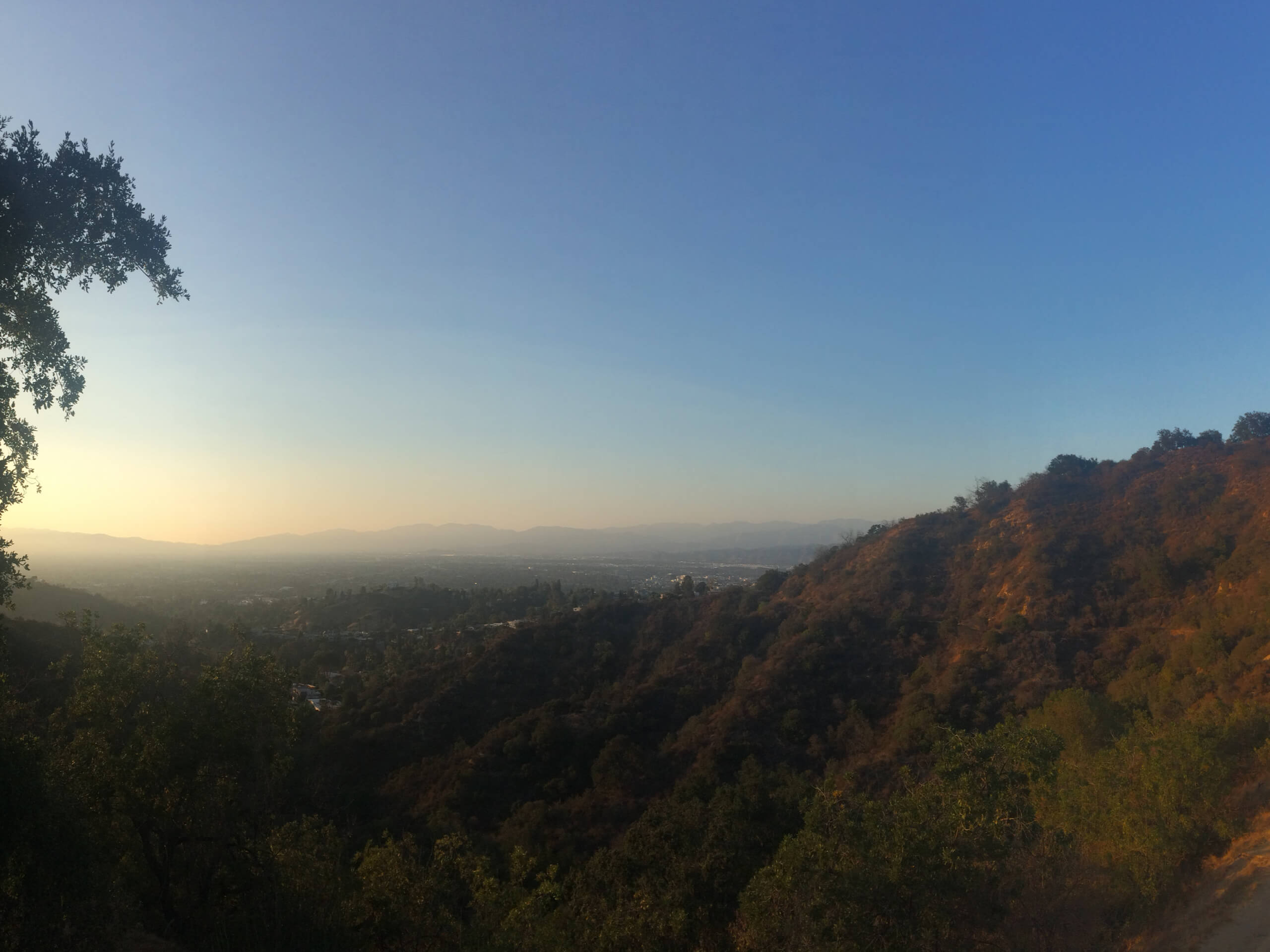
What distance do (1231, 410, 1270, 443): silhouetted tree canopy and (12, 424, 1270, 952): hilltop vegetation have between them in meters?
1.01

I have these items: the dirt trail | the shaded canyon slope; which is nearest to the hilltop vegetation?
the shaded canyon slope

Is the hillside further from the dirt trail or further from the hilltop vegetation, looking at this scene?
the dirt trail

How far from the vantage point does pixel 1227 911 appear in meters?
10.8

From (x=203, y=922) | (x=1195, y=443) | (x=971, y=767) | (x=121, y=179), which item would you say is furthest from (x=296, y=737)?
(x=1195, y=443)

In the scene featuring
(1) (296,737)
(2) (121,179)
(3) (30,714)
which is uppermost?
(2) (121,179)

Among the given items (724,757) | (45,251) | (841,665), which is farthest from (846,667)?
(45,251)

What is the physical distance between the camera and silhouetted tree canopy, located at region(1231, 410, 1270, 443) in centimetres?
5559

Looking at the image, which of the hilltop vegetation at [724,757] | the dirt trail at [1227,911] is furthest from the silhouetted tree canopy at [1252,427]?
the dirt trail at [1227,911]

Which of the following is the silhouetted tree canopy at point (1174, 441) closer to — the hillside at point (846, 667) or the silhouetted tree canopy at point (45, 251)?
Answer: the hillside at point (846, 667)

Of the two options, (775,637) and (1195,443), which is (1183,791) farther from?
(1195,443)

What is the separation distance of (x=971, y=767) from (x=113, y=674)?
15.3m

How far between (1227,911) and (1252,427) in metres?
63.9

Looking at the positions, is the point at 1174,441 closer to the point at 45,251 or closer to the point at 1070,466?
the point at 1070,466

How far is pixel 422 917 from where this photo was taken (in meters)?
9.13
